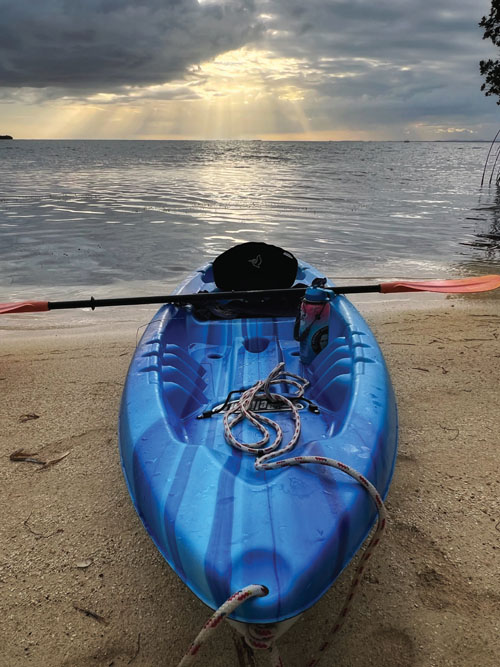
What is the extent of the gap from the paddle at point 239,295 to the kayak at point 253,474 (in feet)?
1.65

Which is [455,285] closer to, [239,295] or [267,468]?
[239,295]

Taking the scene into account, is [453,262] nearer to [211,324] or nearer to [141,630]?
[211,324]

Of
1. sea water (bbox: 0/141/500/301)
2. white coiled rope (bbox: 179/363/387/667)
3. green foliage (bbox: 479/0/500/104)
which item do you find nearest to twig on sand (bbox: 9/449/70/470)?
white coiled rope (bbox: 179/363/387/667)

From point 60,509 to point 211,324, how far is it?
6.50 ft

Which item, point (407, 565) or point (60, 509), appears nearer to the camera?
point (407, 565)

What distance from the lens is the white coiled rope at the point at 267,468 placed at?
1534mm

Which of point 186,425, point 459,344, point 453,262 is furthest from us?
point 453,262

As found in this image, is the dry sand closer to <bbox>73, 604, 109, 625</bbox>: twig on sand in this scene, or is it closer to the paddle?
<bbox>73, 604, 109, 625</bbox>: twig on sand

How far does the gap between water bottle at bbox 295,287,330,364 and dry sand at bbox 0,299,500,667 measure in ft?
2.97

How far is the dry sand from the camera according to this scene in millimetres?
2059

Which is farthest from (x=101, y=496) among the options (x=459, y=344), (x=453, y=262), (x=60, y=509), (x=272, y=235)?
(x=272, y=235)

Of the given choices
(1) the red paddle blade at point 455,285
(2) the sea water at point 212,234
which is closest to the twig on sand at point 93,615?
(1) the red paddle blade at point 455,285

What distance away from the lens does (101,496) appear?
298 centimetres

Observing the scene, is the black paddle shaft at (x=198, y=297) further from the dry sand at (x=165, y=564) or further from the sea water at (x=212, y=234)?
the sea water at (x=212, y=234)
